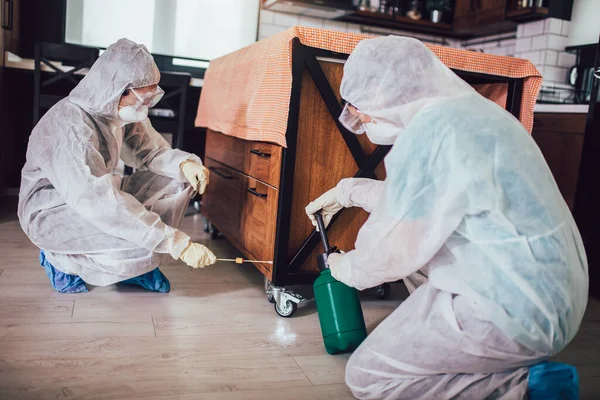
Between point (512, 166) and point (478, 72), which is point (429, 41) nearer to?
point (478, 72)

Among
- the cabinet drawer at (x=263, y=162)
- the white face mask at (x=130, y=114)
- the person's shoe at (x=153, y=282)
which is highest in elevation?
the white face mask at (x=130, y=114)

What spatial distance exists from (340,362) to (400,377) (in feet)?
0.97

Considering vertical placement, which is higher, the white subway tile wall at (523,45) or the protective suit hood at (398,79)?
the white subway tile wall at (523,45)

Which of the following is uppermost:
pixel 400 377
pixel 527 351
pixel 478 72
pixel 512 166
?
pixel 478 72

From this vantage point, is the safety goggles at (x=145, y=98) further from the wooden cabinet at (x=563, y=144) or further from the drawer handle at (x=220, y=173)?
the wooden cabinet at (x=563, y=144)

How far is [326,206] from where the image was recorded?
1775mm

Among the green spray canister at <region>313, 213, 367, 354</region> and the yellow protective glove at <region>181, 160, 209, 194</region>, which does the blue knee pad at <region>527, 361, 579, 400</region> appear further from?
the yellow protective glove at <region>181, 160, 209, 194</region>

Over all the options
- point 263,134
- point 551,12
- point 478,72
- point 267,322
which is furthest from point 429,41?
point 267,322

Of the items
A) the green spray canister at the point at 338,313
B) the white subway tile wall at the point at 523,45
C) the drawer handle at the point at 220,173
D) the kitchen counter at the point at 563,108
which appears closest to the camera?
the green spray canister at the point at 338,313

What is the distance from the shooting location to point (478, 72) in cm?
194

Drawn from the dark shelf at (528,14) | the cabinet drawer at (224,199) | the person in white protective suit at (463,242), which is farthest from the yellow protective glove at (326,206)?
the dark shelf at (528,14)

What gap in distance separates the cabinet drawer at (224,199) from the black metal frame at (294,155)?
483mm

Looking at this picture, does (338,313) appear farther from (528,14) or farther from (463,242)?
(528,14)

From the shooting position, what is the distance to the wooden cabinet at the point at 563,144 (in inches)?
115
